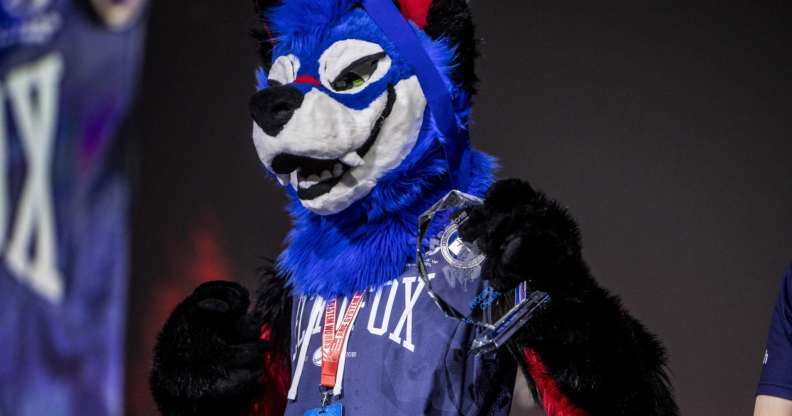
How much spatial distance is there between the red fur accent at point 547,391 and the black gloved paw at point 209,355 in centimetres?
36

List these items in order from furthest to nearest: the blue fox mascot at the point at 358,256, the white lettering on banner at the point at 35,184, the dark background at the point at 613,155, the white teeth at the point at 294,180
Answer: the dark background at the point at 613,155 → the white lettering on banner at the point at 35,184 → the white teeth at the point at 294,180 → the blue fox mascot at the point at 358,256

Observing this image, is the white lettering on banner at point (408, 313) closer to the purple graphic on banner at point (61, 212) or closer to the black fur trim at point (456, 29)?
the black fur trim at point (456, 29)

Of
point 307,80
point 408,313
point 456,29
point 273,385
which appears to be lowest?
point 273,385

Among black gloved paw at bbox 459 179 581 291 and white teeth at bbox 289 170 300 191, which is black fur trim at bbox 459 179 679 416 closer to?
black gloved paw at bbox 459 179 581 291

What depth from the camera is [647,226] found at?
6.45 feet

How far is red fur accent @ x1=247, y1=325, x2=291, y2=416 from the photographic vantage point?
1264 millimetres

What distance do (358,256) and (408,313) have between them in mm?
103

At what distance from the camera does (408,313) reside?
1112mm

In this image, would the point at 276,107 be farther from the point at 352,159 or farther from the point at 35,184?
the point at 35,184

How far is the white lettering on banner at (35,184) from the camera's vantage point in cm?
180

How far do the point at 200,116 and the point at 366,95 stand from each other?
92 centimetres

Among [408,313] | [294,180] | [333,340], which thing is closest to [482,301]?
[408,313]

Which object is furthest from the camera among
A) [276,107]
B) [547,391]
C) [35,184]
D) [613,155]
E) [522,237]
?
[613,155]

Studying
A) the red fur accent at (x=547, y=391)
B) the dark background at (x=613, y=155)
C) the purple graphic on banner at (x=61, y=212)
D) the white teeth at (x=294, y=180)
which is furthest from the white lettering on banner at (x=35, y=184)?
the red fur accent at (x=547, y=391)
